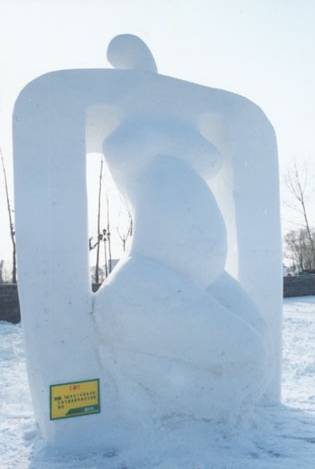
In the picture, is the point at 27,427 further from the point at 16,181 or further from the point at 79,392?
the point at 16,181

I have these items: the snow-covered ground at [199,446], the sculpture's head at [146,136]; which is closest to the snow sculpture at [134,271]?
the sculpture's head at [146,136]

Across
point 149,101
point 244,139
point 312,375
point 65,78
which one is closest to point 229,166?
point 244,139

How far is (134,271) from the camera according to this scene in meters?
3.44

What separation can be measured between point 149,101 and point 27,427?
3017mm

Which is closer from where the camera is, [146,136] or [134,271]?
[134,271]

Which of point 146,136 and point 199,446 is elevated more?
point 146,136

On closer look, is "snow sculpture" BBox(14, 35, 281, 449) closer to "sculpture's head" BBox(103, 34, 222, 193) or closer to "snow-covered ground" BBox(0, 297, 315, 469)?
"sculpture's head" BBox(103, 34, 222, 193)

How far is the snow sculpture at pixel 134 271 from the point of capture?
3.34 metres

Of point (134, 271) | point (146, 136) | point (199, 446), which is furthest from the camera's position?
point (146, 136)

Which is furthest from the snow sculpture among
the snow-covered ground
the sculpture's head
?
the snow-covered ground

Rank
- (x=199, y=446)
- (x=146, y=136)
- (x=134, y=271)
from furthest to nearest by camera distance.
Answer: (x=146, y=136), (x=134, y=271), (x=199, y=446)

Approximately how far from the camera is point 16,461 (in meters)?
3.12

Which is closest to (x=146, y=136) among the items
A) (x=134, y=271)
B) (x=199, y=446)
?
(x=134, y=271)

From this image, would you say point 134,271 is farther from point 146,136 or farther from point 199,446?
point 199,446
